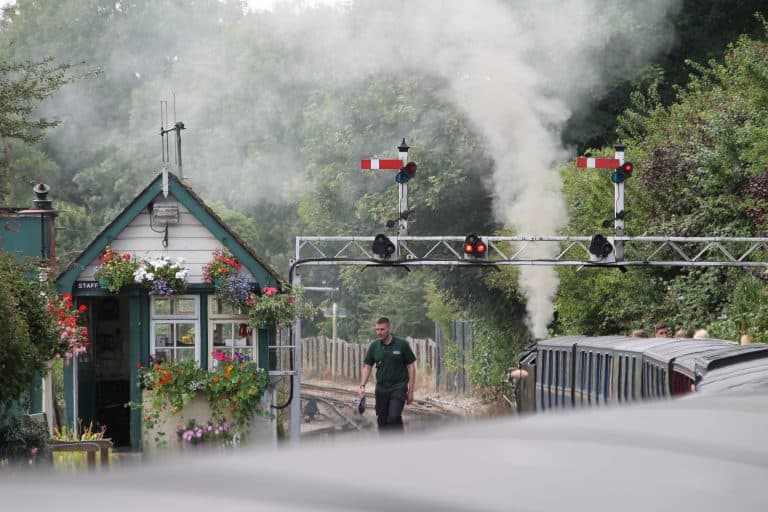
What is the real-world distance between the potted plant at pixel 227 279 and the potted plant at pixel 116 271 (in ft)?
3.01

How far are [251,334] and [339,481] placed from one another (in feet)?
51.9

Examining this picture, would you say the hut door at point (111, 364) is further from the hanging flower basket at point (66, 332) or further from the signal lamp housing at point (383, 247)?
the hanging flower basket at point (66, 332)

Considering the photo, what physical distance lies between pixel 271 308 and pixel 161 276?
4.65 ft

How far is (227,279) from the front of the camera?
1672 cm

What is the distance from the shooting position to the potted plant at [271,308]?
54.2 ft

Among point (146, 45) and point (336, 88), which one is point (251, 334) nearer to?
point (336, 88)

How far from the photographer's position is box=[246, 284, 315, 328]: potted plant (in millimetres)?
16531

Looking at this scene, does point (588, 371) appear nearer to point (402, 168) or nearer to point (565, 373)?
point (565, 373)

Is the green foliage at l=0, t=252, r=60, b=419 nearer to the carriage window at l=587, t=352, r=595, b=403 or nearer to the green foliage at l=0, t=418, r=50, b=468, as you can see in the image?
the green foliage at l=0, t=418, r=50, b=468

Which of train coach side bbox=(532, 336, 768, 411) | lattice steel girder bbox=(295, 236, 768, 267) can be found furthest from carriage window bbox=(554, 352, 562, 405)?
lattice steel girder bbox=(295, 236, 768, 267)

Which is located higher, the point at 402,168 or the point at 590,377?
the point at 402,168

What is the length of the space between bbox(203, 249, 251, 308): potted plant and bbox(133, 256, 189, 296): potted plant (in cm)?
35

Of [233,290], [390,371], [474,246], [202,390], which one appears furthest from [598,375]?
[474,246]

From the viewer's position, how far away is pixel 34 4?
73.0 m
